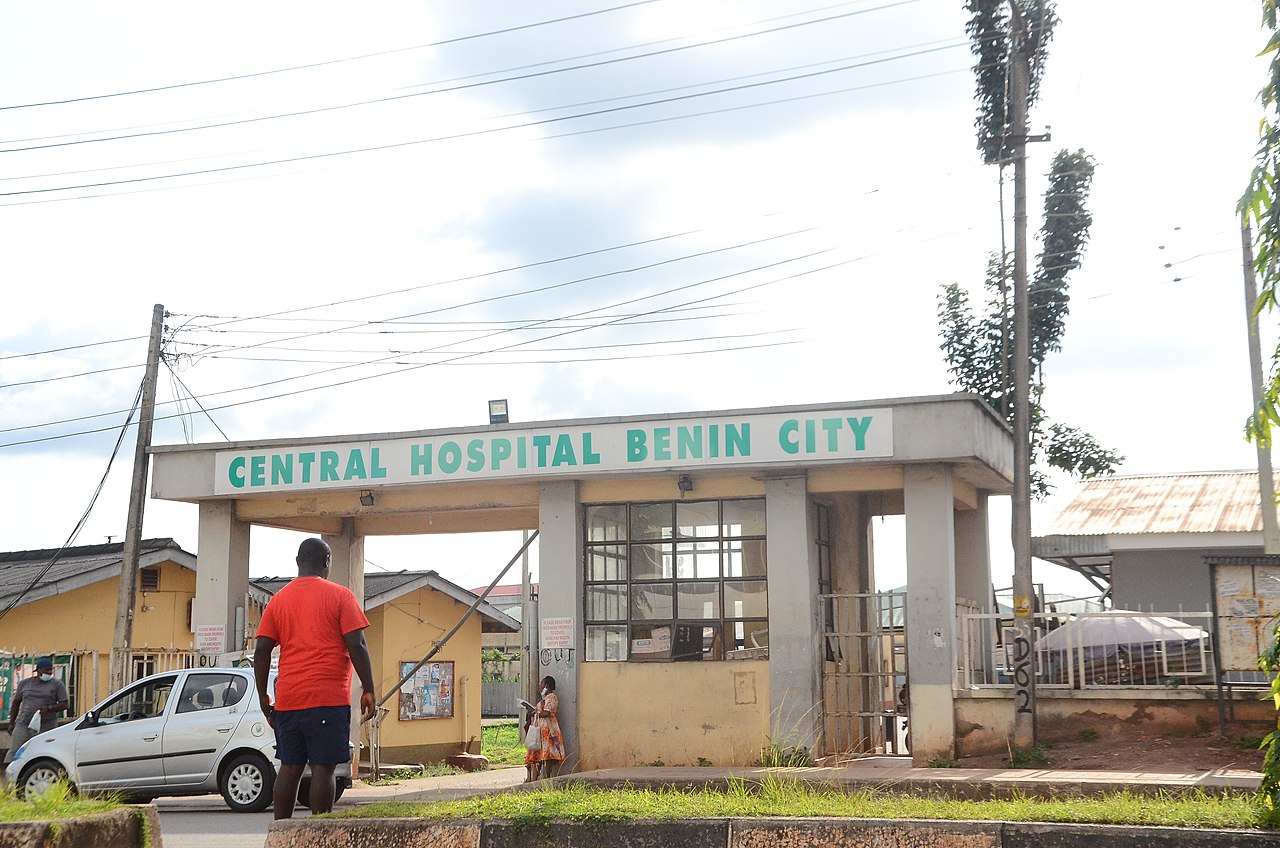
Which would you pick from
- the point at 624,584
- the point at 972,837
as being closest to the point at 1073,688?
the point at 624,584

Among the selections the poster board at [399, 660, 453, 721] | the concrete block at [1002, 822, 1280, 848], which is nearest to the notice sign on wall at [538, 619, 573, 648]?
the poster board at [399, 660, 453, 721]

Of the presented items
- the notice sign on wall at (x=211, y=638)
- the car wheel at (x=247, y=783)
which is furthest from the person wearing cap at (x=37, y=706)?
the car wheel at (x=247, y=783)

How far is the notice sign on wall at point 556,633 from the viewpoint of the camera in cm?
1694

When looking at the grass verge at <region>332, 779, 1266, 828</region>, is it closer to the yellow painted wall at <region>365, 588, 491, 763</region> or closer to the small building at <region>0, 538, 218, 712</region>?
the small building at <region>0, 538, 218, 712</region>

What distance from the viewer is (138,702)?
46.3ft

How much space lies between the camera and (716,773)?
1463 centimetres

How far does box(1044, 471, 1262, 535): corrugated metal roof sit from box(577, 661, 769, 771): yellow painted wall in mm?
6521

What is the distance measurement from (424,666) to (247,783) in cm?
1038

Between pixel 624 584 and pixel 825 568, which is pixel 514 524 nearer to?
pixel 624 584

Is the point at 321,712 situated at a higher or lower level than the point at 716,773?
higher

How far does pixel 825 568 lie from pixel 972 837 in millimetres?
12374

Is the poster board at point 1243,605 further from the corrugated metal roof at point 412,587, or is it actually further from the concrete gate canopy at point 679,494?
the corrugated metal roof at point 412,587

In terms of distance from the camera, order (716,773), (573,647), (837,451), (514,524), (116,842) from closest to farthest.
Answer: (116,842) → (716,773) → (837,451) → (573,647) → (514,524)

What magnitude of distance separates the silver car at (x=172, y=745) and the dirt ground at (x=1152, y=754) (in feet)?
25.1
